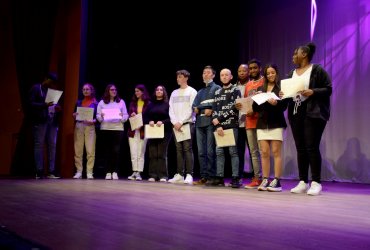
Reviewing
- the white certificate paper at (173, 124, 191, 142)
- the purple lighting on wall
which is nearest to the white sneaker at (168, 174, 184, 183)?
the white certificate paper at (173, 124, 191, 142)

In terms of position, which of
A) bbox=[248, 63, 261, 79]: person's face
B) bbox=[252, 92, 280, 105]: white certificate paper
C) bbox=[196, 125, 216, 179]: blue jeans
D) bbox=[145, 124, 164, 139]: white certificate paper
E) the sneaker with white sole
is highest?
bbox=[248, 63, 261, 79]: person's face

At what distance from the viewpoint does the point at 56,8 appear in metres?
6.17

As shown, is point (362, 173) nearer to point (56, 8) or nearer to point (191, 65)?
point (191, 65)

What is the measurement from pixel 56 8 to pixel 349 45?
14.3 ft

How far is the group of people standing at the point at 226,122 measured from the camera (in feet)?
11.4

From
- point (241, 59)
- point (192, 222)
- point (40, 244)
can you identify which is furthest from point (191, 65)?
point (40, 244)

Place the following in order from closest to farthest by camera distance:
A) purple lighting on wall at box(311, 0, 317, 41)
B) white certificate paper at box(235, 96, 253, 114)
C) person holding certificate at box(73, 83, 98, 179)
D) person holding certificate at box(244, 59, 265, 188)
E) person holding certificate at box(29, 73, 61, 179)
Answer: white certificate paper at box(235, 96, 253, 114) < person holding certificate at box(244, 59, 265, 188) < person holding certificate at box(29, 73, 61, 179) < person holding certificate at box(73, 83, 98, 179) < purple lighting on wall at box(311, 0, 317, 41)

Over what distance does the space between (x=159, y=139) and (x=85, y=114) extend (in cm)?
109

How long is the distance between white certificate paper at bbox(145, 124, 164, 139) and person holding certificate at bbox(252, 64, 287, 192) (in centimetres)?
174

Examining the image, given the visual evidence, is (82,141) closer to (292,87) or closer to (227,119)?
(227,119)

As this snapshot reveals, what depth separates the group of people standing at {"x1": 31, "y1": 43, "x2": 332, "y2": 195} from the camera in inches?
137

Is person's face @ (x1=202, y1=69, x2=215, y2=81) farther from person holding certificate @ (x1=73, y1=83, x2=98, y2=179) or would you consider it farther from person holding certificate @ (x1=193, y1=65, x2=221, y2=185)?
person holding certificate @ (x1=73, y1=83, x2=98, y2=179)

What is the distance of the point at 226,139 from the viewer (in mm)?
4098

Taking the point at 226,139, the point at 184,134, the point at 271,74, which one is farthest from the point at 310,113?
the point at 184,134
